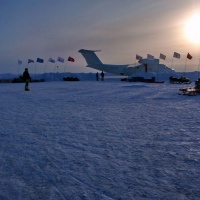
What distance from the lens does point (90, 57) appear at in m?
56.8

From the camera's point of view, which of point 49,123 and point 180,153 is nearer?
point 180,153

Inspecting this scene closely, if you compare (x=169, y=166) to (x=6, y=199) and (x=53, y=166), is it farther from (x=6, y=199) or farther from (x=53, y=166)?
(x=6, y=199)

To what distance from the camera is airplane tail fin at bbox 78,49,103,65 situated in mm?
56312

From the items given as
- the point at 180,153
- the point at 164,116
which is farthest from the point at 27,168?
the point at 164,116

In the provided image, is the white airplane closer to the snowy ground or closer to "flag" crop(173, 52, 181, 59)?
"flag" crop(173, 52, 181, 59)

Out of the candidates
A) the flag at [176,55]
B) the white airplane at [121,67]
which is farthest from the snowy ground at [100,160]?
the white airplane at [121,67]

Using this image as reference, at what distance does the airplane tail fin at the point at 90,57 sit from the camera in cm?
5631

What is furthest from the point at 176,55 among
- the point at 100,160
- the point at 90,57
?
the point at 100,160

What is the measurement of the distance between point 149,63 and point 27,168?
51.4 metres

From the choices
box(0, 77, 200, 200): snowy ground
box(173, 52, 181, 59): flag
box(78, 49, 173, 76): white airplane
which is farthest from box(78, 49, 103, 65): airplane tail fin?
box(0, 77, 200, 200): snowy ground

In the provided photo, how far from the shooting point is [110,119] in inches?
→ 323

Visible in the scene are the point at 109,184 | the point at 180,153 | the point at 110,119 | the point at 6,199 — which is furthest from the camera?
the point at 110,119

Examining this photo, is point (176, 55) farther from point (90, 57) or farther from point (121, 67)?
point (90, 57)

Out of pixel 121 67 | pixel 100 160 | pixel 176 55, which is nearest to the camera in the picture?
pixel 100 160
